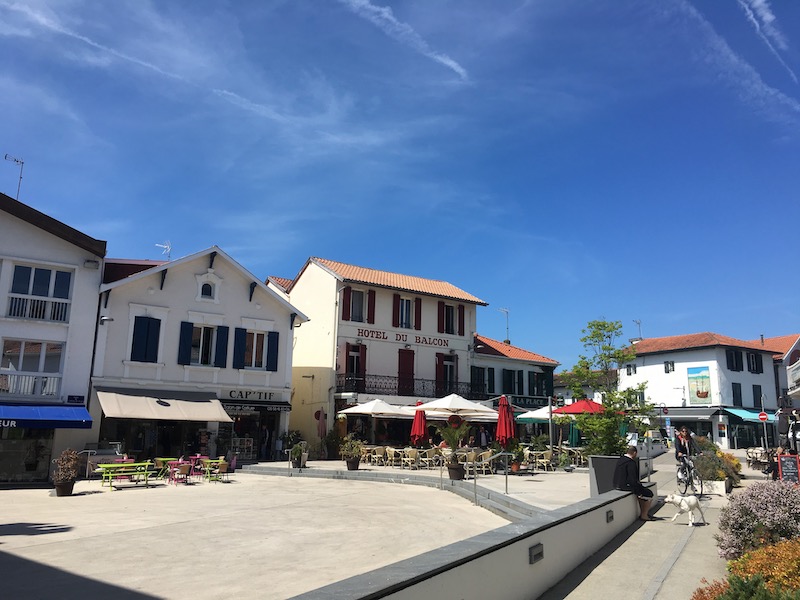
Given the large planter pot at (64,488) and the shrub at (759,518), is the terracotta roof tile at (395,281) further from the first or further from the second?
the shrub at (759,518)

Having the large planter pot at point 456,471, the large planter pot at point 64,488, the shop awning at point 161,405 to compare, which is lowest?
the large planter pot at point 64,488

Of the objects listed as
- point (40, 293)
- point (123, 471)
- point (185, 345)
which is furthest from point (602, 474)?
point (40, 293)

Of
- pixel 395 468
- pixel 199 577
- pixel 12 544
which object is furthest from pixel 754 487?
pixel 395 468

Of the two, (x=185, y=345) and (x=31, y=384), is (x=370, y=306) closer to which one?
(x=185, y=345)

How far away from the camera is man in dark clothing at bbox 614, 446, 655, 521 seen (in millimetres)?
10844

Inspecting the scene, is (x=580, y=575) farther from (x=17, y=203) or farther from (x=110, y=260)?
(x=110, y=260)

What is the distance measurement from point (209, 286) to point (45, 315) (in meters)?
6.11

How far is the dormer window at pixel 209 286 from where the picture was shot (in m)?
24.9

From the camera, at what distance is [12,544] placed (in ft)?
29.3

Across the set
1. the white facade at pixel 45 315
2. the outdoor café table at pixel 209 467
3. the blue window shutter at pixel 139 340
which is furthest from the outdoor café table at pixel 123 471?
the blue window shutter at pixel 139 340

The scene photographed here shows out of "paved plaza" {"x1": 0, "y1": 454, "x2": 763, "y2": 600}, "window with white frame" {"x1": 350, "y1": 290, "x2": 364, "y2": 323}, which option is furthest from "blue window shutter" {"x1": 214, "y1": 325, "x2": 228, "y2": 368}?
"paved plaza" {"x1": 0, "y1": 454, "x2": 763, "y2": 600}

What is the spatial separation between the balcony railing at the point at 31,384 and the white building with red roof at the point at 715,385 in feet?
118

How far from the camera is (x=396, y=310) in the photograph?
106 feet

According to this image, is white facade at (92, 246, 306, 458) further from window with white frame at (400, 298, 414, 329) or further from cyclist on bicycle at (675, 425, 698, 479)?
cyclist on bicycle at (675, 425, 698, 479)
